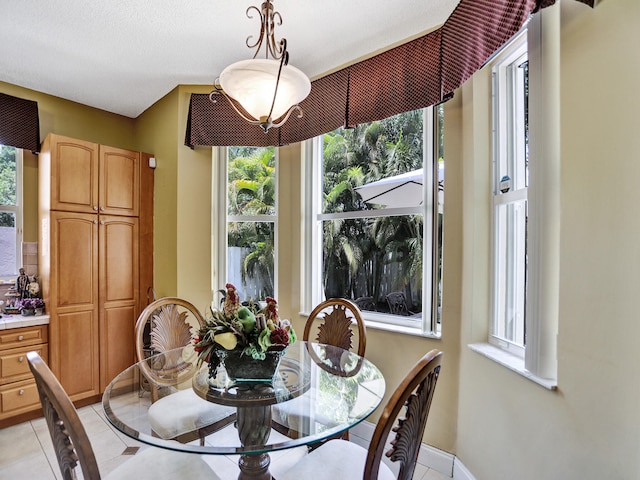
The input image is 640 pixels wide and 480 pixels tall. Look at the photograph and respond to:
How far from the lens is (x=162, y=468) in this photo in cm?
126

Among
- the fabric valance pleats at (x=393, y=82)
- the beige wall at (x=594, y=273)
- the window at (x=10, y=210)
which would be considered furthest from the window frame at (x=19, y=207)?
the beige wall at (x=594, y=273)

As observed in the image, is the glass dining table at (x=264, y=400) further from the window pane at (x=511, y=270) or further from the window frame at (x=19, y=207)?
the window frame at (x=19, y=207)

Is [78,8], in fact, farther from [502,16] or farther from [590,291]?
[590,291]

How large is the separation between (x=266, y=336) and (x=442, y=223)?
1.27 m

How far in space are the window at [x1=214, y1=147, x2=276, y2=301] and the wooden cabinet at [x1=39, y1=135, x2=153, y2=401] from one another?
0.83 metres

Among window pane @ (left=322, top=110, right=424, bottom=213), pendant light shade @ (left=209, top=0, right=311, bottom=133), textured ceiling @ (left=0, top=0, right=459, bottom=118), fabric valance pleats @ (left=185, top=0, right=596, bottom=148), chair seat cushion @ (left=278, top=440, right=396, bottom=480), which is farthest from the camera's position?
window pane @ (left=322, top=110, right=424, bottom=213)

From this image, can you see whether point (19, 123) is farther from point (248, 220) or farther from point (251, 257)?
point (251, 257)

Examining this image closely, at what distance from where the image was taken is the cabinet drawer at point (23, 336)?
93.7 inches

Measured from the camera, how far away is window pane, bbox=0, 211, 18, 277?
2734mm

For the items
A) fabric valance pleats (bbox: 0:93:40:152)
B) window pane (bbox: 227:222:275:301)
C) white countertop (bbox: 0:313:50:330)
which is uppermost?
fabric valance pleats (bbox: 0:93:40:152)

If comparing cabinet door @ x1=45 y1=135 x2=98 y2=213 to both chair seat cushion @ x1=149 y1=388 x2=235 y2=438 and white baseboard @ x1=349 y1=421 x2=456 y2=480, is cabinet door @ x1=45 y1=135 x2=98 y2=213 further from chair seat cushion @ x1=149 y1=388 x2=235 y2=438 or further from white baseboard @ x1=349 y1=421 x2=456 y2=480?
white baseboard @ x1=349 y1=421 x2=456 y2=480

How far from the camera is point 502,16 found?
1.39 m

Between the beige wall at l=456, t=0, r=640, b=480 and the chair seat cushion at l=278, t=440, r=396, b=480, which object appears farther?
the chair seat cushion at l=278, t=440, r=396, b=480

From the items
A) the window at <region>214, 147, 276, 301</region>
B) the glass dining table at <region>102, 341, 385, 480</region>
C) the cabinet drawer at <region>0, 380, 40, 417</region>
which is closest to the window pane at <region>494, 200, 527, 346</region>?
the glass dining table at <region>102, 341, 385, 480</region>
